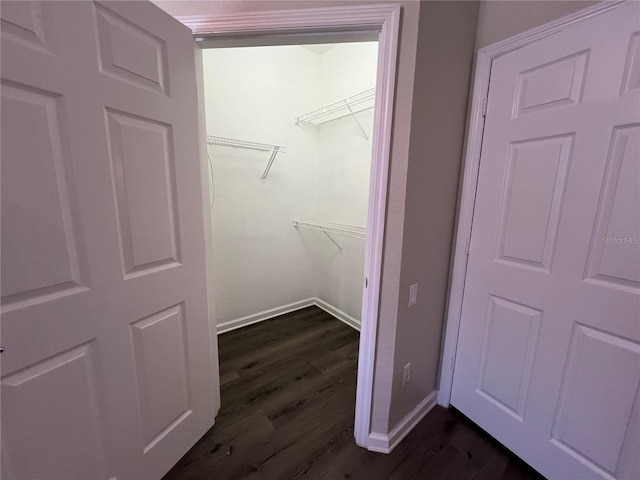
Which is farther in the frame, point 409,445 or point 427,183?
point 409,445

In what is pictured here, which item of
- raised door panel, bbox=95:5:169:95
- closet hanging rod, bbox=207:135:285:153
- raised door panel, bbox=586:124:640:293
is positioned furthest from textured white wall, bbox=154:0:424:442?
closet hanging rod, bbox=207:135:285:153

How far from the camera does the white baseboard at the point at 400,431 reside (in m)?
1.35

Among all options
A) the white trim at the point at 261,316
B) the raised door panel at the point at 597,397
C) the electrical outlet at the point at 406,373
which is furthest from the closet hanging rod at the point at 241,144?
the raised door panel at the point at 597,397

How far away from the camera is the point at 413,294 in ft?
4.26

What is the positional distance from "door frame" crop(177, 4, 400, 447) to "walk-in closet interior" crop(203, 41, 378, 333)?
3.55 ft

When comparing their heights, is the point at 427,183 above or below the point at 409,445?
above

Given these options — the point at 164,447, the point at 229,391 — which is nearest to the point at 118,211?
the point at 164,447

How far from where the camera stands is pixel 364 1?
1.03 metres

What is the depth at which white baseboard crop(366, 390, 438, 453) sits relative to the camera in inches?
53.3

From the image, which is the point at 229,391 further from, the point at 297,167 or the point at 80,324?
the point at 297,167

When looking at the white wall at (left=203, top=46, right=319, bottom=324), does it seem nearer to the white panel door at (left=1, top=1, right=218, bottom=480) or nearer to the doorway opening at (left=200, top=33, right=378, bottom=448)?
the doorway opening at (left=200, top=33, right=378, bottom=448)

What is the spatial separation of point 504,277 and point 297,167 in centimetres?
207

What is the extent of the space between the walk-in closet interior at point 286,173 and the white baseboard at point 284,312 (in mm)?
11

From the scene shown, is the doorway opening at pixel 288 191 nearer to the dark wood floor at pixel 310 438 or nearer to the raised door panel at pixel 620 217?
the dark wood floor at pixel 310 438
